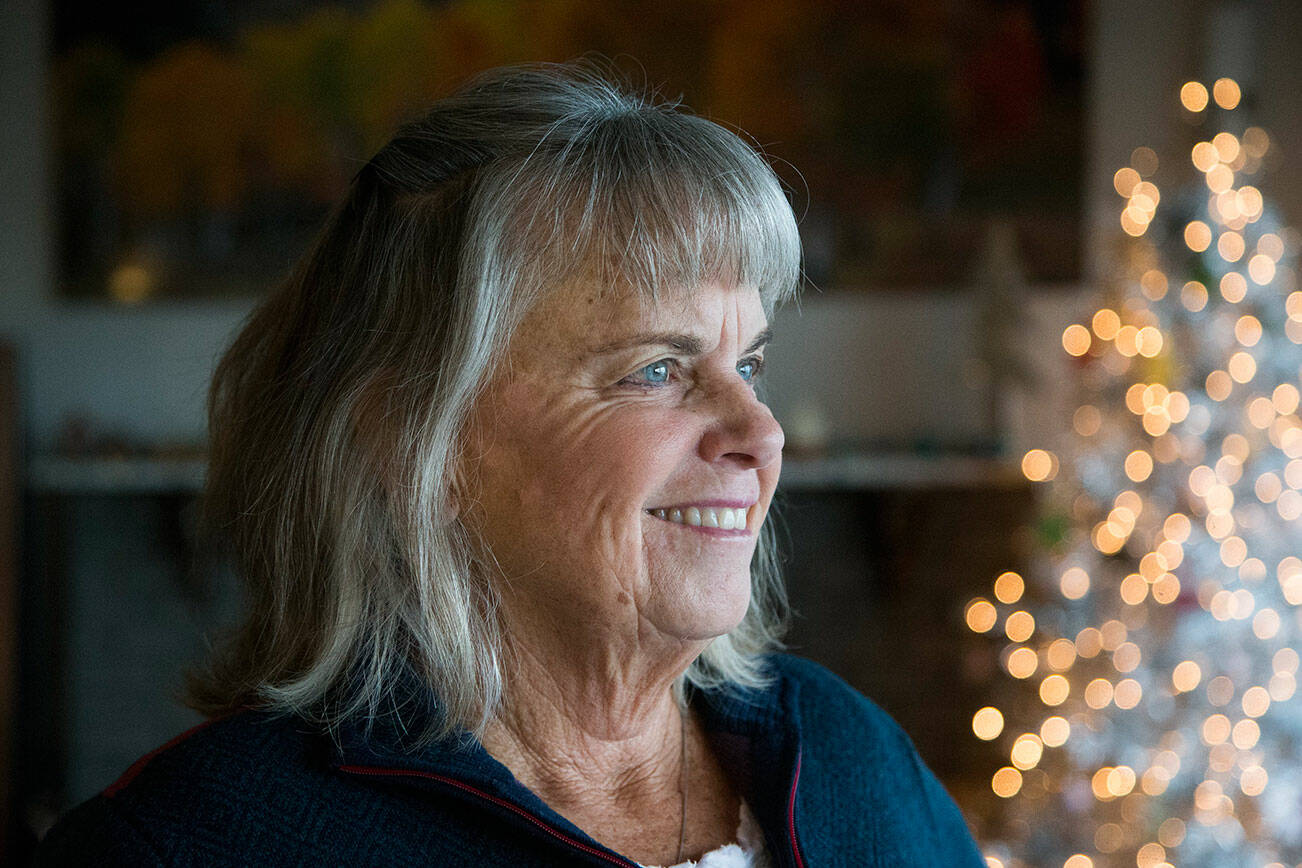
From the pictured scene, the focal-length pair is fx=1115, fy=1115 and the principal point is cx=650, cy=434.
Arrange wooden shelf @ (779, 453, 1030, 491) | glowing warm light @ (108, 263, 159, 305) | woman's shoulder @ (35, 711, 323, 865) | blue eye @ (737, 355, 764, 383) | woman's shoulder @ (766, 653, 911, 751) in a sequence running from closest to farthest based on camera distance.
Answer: woman's shoulder @ (35, 711, 323, 865)
blue eye @ (737, 355, 764, 383)
woman's shoulder @ (766, 653, 911, 751)
wooden shelf @ (779, 453, 1030, 491)
glowing warm light @ (108, 263, 159, 305)

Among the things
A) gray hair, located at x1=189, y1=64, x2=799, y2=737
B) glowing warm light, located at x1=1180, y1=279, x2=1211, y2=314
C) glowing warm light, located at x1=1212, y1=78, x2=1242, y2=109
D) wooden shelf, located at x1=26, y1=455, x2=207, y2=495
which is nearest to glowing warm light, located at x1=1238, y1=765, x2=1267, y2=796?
glowing warm light, located at x1=1180, y1=279, x2=1211, y2=314

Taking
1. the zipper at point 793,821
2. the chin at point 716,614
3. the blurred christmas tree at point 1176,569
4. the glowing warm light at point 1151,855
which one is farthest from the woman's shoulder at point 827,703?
the glowing warm light at point 1151,855

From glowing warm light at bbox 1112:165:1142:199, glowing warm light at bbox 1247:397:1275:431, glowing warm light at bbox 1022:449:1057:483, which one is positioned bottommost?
glowing warm light at bbox 1022:449:1057:483

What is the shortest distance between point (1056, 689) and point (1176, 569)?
0.48 meters

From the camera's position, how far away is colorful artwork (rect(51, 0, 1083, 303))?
13.4 ft

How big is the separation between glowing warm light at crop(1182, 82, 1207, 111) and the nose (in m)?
3.30

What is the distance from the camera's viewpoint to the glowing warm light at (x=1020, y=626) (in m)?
3.31

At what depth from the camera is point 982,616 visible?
344 cm

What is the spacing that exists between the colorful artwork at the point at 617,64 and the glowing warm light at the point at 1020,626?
4.52 ft

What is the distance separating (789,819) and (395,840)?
38 cm

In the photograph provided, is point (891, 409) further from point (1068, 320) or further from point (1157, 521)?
point (1157, 521)

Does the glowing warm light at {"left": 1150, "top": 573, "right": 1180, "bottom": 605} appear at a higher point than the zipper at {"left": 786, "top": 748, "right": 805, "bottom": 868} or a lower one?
lower

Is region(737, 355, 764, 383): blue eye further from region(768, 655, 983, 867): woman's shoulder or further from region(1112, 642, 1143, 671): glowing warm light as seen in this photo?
region(1112, 642, 1143, 671): glowing warm light

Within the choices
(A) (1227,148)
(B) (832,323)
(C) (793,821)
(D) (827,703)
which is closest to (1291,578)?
(A) (1227,148)
